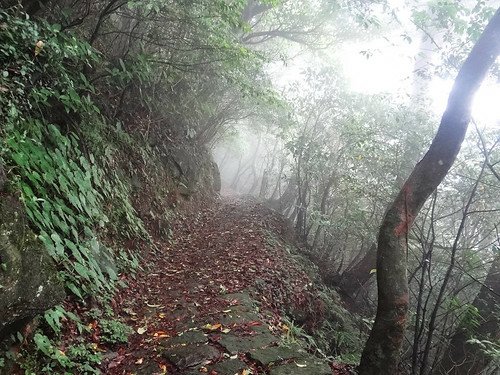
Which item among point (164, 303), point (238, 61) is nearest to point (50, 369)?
point (164, 303)

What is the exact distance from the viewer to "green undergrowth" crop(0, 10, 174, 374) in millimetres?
3691

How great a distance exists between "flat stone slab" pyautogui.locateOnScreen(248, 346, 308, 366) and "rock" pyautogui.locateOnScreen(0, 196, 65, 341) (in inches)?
84.9

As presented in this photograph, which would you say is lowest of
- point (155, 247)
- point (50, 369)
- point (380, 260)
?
point (50, 369)

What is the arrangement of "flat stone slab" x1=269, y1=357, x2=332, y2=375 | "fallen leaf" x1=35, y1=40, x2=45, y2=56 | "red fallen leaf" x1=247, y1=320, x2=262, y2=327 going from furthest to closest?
"red fallen leaf" x1=247, y1=320, x2=262, y2=327
"fallen leaf" x1=35, y1=40, x2=45, y2=56
"flat stone slab" x1=269, y1=357, x2=332, y2=375

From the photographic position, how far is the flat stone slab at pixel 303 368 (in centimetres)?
396

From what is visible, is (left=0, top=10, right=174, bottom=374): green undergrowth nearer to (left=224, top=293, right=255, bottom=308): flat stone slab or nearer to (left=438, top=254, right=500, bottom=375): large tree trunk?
(left=224, top=293, right=255, bottom=308): flat stone slab

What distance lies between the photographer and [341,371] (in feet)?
14.7

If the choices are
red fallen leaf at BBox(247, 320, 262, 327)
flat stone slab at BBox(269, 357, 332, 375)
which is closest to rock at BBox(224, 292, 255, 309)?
red fallen leaf at BBox(247, 320, 262, 327)

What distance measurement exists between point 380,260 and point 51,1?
6.17m

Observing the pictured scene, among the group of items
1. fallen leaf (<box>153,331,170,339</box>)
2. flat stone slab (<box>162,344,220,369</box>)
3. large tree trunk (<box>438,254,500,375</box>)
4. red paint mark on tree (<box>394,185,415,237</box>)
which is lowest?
fallen leaf (<box>153,331,170,339</box>)

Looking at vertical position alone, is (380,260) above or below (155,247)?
above

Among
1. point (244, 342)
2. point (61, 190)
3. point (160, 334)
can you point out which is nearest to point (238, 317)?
point (244, 342)

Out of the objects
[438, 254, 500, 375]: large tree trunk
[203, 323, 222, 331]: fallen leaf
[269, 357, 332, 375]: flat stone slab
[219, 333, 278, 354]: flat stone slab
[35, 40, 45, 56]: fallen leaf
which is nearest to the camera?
[269, 357, 332, 375]: flat stone slab

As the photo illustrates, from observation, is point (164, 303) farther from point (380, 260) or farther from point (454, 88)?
point (454, 88)
